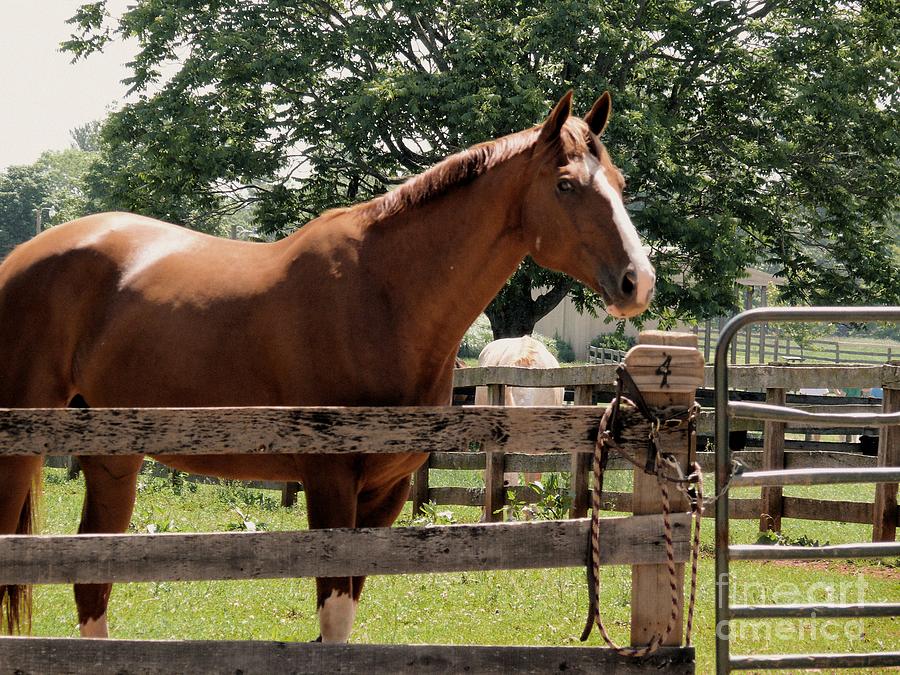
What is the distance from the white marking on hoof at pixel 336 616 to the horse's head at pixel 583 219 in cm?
150

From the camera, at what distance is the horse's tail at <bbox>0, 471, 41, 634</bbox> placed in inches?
164

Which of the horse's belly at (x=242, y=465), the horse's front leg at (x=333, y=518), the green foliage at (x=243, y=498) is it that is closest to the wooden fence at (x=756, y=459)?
the green foliage at (x=243, y=498)

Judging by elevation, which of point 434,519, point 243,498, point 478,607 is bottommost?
point 478,607

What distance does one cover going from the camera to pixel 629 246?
323cm

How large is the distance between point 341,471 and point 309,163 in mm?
15620

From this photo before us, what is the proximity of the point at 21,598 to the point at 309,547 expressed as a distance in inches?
82.8

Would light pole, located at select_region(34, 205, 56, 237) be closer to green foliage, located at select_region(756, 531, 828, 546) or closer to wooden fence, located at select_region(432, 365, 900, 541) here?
wooden fence, located at select_region(432, 365, 900, 541)

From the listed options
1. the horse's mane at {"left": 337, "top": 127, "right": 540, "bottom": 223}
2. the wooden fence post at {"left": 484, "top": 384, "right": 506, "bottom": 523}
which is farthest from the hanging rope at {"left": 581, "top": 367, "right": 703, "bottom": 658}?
A: the wooden fence post at {"left": 484, "top": 384, "right": 506, "bottom": 523}

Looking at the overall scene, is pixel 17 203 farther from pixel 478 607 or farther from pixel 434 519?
pixel 478 607

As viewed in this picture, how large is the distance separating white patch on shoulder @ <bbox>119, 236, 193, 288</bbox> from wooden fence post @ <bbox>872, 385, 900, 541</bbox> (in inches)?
227

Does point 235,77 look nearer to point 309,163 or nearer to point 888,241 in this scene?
point 309,163

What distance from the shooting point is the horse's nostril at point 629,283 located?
3168 mm

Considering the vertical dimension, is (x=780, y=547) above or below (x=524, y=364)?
below

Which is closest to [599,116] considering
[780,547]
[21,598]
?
[780,547]
